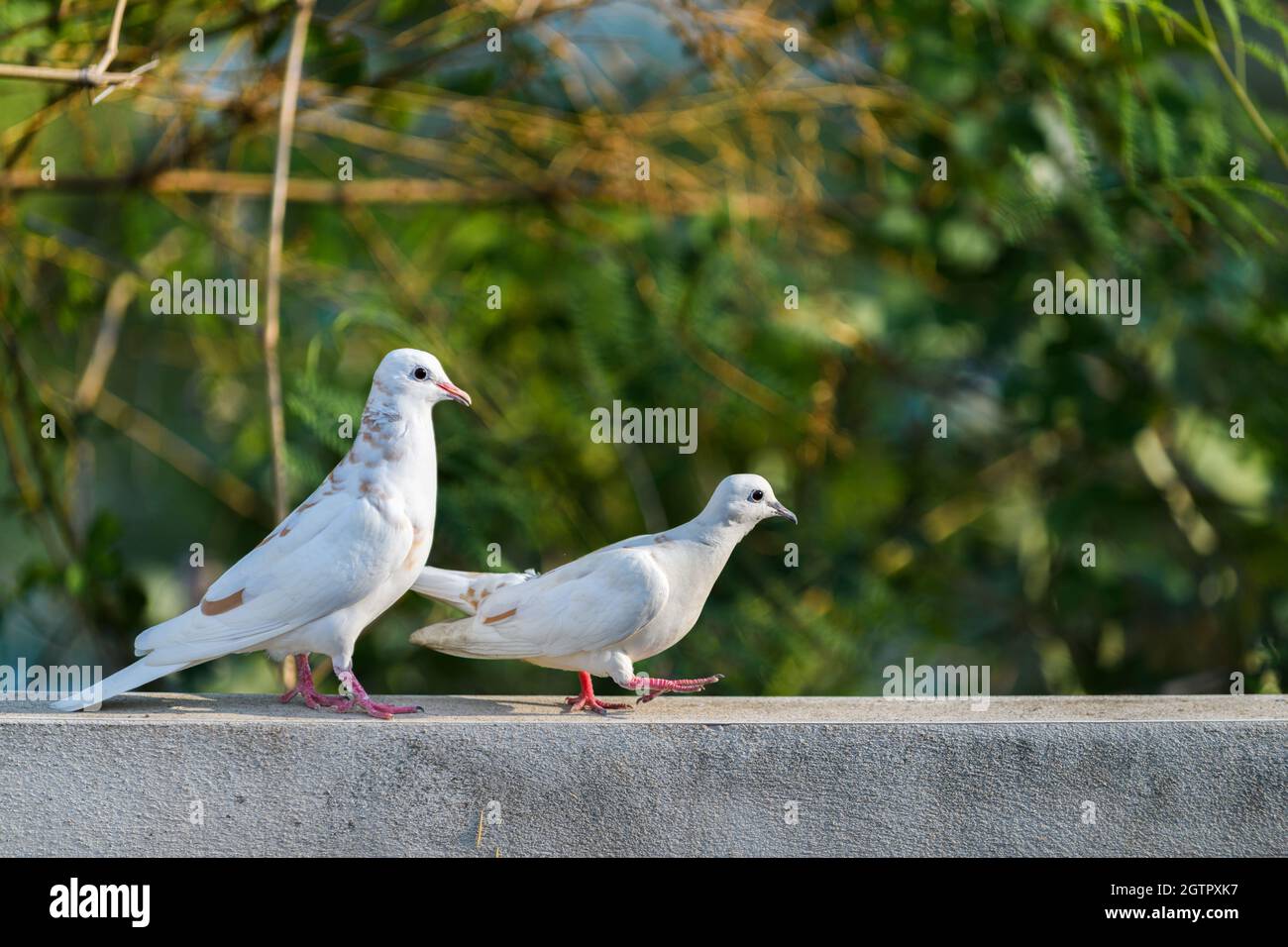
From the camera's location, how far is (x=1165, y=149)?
2.26 metres

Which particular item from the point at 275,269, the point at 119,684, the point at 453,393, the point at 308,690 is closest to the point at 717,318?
the point at 275,269

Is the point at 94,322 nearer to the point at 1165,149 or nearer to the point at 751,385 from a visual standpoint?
the point at 751,385

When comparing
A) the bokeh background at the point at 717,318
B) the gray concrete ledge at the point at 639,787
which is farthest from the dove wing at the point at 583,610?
the bokeh background at the point at 717,318

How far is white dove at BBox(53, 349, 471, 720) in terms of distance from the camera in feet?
5.82

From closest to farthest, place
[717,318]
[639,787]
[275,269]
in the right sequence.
Answer: 1. [639,787]
2. [275,269]
3. [717,318]

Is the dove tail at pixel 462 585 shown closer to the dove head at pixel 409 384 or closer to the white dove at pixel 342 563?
the white dove at pixel 342 563

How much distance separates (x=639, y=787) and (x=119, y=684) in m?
0.67

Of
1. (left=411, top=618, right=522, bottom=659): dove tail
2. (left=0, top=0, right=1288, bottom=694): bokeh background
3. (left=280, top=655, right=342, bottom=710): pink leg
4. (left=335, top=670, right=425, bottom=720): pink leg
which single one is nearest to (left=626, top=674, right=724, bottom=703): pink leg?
(left=411, top=618, right=522, bottom=659): dove tail

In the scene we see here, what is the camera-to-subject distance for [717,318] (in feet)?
9.40

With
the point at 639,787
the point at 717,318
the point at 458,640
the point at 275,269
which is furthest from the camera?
the point at 717,318

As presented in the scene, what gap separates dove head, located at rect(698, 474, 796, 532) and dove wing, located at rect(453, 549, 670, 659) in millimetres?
118

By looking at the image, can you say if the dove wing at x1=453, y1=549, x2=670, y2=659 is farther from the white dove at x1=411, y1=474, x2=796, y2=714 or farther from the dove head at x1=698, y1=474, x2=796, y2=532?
the dove head at x1=698, y1=474, x2=796, y2=532

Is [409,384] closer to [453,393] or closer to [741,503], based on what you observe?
[453,393]

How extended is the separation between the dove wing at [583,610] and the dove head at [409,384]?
0.90 feet
